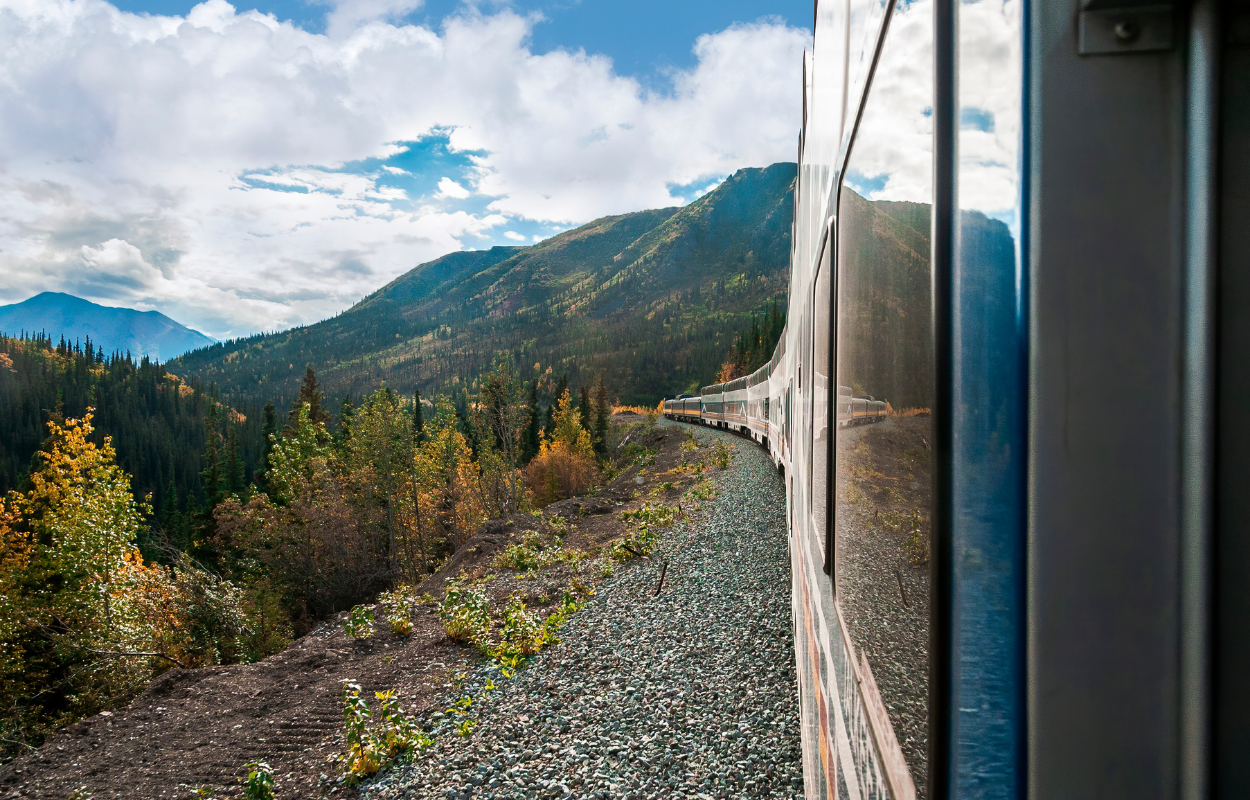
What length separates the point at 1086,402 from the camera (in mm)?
628

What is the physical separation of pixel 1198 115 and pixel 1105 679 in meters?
0.57

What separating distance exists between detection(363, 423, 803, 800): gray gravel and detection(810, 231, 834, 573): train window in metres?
2.74

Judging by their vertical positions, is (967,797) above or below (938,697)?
below

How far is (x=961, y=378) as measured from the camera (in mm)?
762

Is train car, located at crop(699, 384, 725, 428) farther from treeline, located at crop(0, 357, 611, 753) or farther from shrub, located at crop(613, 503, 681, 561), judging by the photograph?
shrub, located at crop(613, 503, 681, 561)

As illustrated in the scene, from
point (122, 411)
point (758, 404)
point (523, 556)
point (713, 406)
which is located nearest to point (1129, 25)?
point (523, 556)

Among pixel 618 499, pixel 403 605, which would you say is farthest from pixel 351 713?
pixel 618 499

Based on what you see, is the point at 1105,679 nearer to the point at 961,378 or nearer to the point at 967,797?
the point at 967,797

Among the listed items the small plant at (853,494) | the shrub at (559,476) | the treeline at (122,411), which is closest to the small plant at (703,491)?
the small plant at (853,494)

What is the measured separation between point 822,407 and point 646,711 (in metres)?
4.05

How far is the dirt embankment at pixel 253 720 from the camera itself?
6.25 m

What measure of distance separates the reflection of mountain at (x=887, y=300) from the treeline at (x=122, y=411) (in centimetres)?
10223

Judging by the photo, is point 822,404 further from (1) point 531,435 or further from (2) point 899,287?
(1) point 531,435

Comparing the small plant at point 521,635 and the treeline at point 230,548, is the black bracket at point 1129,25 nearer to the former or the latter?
the small plant at point 521,635
